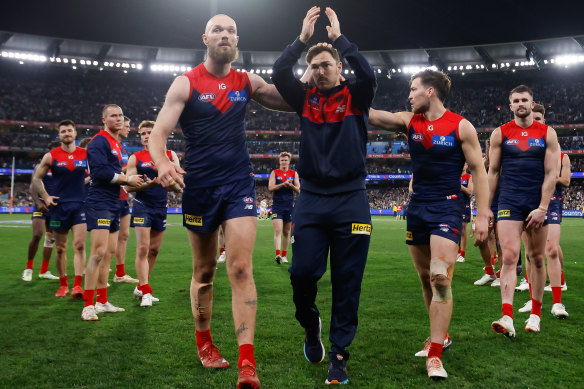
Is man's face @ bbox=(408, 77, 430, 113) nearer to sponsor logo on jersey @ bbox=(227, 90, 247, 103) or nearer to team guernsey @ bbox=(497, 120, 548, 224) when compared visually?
sponsor logo on jersey @ bbox=(227, 90, 247, 103)

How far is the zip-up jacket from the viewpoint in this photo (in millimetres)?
3525

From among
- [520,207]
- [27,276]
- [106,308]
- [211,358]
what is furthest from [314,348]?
[27,276]

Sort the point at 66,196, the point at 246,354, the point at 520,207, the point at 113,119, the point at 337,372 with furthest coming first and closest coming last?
1. the point at 66,196
2. the point at 113,119
3. the point at 520,207
4. the point at 337,372
5. the point at 246,354

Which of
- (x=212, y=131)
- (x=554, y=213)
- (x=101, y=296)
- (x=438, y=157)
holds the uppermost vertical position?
(x=212, y=131)

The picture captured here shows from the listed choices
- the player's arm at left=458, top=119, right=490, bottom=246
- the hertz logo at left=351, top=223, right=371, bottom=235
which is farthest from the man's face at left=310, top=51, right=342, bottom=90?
the player's arm at left=458, top=119, right=490, bottom=246

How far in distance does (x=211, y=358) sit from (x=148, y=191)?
374cm

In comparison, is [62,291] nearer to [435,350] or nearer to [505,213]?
[435,350]

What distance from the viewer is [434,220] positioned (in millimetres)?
3928

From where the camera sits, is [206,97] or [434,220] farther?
[434,220]

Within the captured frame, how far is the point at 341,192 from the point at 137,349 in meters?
2.45

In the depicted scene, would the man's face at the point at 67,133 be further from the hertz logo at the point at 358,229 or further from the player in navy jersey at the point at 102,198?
the hertz logo at the point at 358,229

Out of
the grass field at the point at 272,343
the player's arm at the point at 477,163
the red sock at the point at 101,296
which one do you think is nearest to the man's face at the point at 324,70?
the player's arm at the point at 477,163

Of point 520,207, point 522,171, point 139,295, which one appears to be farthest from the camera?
point 139,295

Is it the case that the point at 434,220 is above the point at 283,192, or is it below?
below
